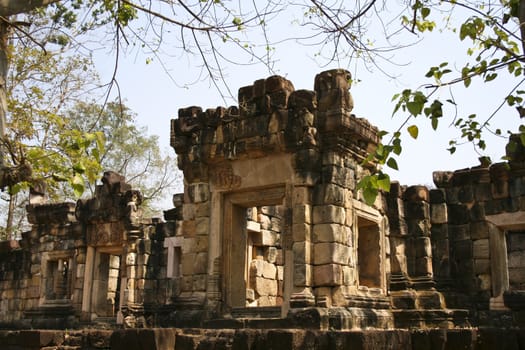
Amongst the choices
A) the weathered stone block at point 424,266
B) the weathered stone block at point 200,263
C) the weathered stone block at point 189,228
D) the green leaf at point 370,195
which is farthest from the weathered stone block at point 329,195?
the green leaf at point 370,195

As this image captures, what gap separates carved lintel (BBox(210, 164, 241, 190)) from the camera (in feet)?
32.4

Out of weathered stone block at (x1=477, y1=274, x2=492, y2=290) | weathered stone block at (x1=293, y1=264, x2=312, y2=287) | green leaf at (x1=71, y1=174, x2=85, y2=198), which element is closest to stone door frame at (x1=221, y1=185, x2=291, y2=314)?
weathered stone block at (x1=293, y1=264, x2=312, y2=287)

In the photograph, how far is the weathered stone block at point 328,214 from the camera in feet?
29.7

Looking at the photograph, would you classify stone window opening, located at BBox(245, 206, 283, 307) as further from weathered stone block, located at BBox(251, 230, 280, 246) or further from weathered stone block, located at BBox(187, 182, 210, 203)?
weathered stone block, located at BBox(187, 182, 210, 203)

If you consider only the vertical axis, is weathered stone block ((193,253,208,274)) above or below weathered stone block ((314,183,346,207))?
below

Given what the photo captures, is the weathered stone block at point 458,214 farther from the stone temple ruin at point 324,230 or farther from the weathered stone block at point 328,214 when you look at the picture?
the weathered stone block at point 328,214

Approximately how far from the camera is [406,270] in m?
11.3

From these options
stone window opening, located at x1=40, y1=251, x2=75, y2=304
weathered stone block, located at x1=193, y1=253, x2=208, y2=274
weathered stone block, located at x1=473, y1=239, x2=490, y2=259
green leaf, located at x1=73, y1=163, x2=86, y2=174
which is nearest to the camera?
green leaf, located at x1=73, y1=163, x2=86, y2=174

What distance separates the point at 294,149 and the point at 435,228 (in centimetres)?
364

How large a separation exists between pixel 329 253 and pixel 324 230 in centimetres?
34

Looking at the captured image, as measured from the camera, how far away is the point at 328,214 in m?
9.06

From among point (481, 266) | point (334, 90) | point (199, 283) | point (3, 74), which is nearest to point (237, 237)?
point (199, 283)

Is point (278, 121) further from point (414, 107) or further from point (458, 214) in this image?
point (414, 107)

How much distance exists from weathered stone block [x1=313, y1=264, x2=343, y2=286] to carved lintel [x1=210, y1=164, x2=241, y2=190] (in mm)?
1858
